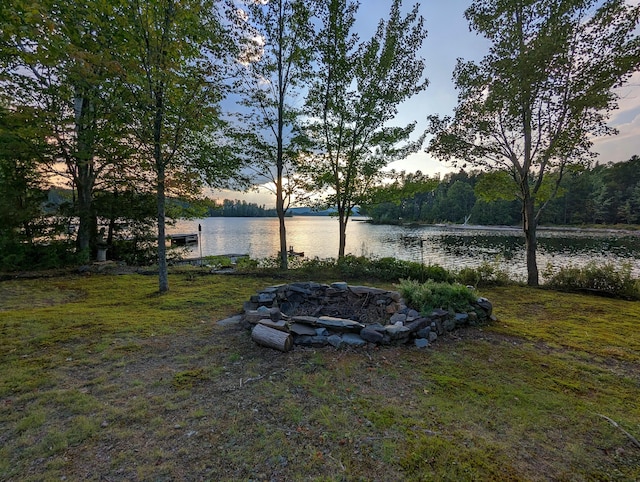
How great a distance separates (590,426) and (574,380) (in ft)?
2.82

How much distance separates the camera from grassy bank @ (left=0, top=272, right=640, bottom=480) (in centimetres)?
177

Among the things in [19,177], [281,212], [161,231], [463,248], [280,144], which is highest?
[280,144]

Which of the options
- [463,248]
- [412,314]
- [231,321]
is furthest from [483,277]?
[463,248]

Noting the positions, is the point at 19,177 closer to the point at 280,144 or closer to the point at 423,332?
the point at 280,144

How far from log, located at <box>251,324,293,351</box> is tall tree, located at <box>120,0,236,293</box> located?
3.62 m

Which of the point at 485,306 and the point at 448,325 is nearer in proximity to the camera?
the point at 448,325

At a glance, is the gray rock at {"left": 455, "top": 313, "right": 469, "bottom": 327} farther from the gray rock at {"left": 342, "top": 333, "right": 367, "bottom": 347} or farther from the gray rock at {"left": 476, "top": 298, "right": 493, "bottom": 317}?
the gray rock at {"left": 342, "top": 333, "right": 367, "bottom": 347}

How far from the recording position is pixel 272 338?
11.4ft

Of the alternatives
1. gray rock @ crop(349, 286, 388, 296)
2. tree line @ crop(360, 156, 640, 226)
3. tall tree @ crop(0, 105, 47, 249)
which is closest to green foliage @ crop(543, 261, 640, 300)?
gray rock @ crop(349, 286, 388, 296)

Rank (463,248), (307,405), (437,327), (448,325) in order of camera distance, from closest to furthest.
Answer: (307,405) → (437,327) → (448,325) → (463,248)

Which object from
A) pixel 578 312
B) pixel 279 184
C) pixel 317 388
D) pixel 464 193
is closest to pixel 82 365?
pixel 317 388

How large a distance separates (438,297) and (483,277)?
14.2ft

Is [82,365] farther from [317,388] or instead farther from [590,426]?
[590,426]

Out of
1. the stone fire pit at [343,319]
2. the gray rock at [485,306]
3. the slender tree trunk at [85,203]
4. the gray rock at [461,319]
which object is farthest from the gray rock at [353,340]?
the slender tree trunk at [85,203]
